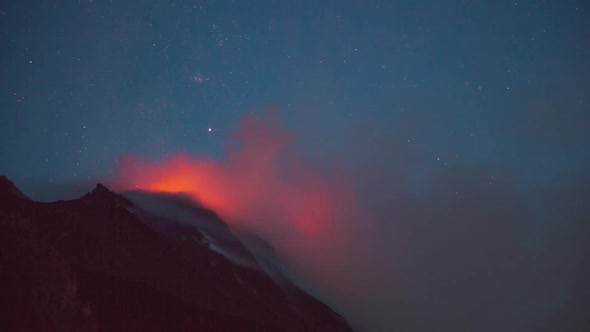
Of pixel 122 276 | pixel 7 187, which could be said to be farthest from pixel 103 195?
pixel 7 187

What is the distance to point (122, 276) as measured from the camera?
5247 cm

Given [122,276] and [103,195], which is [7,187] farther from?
[103,195]

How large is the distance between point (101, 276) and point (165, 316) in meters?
9.20

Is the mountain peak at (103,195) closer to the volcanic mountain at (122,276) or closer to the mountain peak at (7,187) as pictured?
the volcanic mountain at (122,276)

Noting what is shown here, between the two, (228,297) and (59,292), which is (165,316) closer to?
(228,297)

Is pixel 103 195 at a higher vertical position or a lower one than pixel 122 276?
higher

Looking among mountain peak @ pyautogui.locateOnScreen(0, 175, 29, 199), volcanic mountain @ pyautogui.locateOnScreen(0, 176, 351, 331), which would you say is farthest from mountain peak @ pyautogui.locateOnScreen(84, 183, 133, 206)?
mountain peak @ pyautogui.locateOnScreen(0, 175, 29, 199)

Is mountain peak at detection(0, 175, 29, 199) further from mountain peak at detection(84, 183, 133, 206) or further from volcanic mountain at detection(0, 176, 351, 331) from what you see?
mountain peak at detection(84, 183, 133, 206)

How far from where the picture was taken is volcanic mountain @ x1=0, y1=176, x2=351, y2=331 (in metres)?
26.9

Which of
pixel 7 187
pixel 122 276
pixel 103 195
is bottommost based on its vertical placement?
pixel 122 276

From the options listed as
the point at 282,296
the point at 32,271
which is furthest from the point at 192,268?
the point at 32,271

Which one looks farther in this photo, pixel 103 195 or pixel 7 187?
pixel 103 195

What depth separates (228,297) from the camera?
64.3m

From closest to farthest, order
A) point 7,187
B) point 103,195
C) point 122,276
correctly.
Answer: point 7,187, point 122,276, point 103,195
